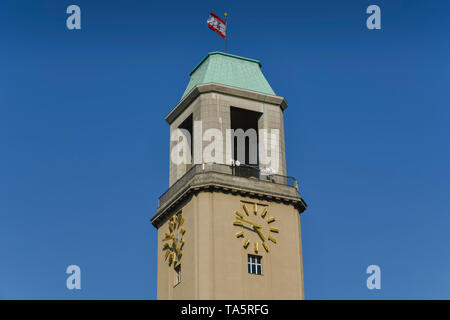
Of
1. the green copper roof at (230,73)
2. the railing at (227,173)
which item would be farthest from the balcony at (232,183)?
the green copper roof at (230,73)

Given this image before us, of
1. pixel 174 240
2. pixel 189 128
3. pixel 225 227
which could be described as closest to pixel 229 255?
pixel 225 227

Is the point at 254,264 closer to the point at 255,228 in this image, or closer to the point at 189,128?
the point at 255,228

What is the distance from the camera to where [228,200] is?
59.0 meters

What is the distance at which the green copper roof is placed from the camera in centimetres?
6512

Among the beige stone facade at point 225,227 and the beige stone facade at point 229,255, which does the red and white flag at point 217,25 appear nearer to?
the beige stone facade at point 225,227

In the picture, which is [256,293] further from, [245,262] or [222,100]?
[222,100]

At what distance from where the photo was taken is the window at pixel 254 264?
57.8 meters

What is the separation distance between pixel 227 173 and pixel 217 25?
46.7ft

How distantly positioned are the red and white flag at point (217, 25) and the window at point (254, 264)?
19318mm

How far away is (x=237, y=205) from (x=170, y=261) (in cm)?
622

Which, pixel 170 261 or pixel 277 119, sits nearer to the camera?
pixel 170 261

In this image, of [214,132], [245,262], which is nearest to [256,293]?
[245,262]

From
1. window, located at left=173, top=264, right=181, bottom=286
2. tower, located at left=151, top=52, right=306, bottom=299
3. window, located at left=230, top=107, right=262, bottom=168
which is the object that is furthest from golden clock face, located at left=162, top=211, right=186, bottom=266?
window, located at left=230, top=107, right=262, bottom=168

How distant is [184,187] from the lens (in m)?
60.2
